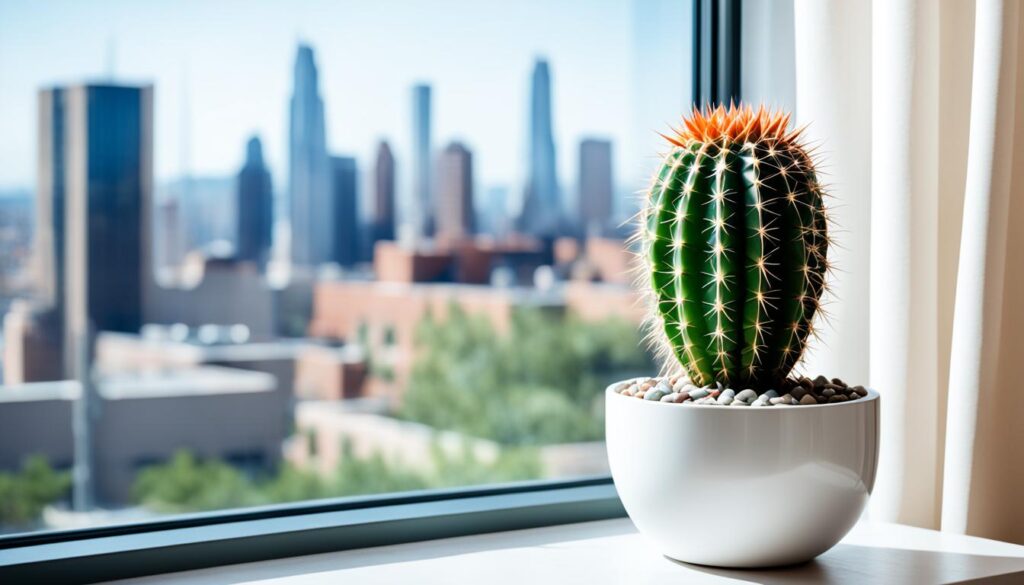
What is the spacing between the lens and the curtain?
733 mm

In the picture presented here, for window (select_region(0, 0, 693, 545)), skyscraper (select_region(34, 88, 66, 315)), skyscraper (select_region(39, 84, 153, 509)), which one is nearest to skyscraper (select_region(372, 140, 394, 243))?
window (select_region(0, 0, 693, 545))

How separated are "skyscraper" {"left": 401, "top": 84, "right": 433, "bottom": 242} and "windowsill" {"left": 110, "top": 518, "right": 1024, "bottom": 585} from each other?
576cm

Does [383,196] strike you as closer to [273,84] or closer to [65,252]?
[273,84]

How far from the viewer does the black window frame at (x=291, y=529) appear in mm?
709

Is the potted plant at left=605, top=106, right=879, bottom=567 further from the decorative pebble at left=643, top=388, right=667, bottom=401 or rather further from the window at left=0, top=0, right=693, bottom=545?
the window at left=0, top=0, right=693, bottom=545

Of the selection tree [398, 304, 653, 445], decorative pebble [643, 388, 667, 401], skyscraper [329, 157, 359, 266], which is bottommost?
tree [398, 304, 653, 445]

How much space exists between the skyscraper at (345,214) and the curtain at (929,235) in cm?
555

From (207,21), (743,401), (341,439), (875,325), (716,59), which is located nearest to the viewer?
(743,401)

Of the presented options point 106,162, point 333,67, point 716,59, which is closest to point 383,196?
point 333,67

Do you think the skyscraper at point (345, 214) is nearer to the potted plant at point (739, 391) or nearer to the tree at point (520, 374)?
the tree at point (520, 374)

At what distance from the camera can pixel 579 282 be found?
6.82 m

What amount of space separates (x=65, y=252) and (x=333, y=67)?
6.84 ft

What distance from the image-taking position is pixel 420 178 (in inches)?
256

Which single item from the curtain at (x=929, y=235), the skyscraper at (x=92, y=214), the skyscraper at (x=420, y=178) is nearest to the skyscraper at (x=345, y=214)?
the skyscraper at (x=420, y=178)
